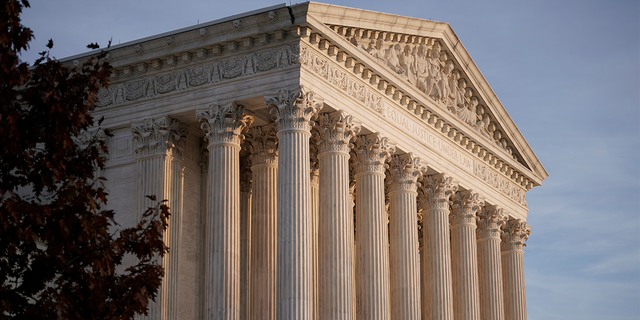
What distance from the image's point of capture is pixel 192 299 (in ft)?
122

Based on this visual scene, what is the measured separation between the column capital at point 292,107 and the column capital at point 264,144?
4.91 m

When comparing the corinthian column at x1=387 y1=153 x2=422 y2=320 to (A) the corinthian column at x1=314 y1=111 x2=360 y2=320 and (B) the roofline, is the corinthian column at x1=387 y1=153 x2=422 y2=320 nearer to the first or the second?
(A) the corinthian column at x1=314 y1=111 x2=360 y2=320

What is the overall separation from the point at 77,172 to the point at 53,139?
3.61 feet

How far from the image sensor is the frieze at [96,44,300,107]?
1352 inches

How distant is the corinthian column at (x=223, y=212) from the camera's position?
33156 millimetres

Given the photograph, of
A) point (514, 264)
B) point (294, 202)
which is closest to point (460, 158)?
point (514, 264)

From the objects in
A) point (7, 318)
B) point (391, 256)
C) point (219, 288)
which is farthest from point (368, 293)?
point (7, 318)

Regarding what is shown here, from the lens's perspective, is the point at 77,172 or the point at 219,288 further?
the point at 219,288

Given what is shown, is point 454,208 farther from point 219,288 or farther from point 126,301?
point 126,301

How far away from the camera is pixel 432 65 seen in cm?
4531

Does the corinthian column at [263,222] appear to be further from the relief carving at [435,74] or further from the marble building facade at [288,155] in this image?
the relief carving at [435,74]

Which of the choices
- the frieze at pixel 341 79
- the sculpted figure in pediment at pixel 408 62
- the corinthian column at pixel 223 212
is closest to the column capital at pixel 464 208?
the sculpted figure in pediment at pixel 408 62

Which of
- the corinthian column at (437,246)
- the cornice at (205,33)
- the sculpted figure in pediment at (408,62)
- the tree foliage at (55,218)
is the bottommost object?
the tree foliage at (55,218)

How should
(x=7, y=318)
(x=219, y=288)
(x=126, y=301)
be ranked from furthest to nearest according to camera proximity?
(x=219, y=288) → (x=126, y=301) → (x=7, y=318)
